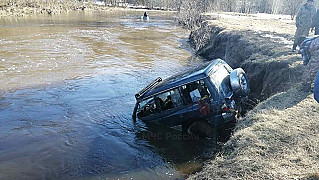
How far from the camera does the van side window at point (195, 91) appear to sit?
20.9 ft

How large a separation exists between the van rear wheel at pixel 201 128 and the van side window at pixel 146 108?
1150 millimetres

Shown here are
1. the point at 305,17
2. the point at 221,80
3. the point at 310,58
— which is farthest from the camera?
the point at 305,17

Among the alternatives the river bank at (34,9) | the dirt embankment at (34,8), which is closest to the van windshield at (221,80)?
the river bank at (34,9)

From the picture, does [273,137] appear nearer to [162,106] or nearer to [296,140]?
[296,140]

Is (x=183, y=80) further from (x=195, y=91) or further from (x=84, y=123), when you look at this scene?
(x=84, y=123)

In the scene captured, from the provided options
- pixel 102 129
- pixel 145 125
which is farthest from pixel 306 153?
pixel 102 129

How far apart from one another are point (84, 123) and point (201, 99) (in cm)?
426

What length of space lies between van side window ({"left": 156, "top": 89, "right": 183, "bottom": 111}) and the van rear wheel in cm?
68

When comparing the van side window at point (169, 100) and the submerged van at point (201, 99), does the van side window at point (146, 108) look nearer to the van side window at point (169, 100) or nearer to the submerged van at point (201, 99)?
the submerged van at point (201, 99)

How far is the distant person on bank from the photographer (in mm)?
6188

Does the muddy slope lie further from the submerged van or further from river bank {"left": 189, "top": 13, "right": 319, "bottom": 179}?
the submerged van

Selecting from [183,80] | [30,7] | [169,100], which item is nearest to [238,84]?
[183,80]

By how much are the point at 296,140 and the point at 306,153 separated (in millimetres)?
419

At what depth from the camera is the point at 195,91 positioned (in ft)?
21.4
